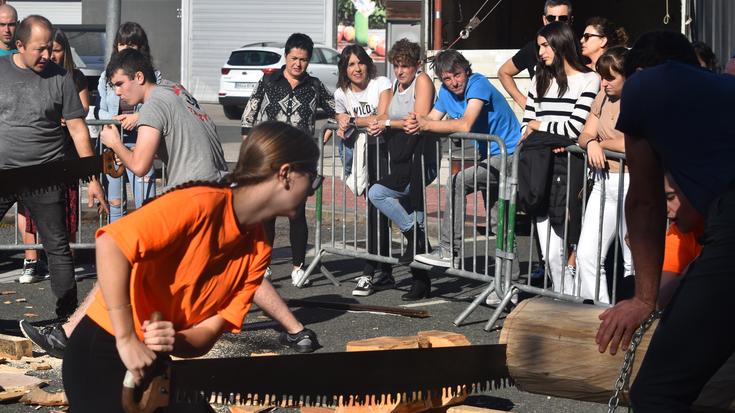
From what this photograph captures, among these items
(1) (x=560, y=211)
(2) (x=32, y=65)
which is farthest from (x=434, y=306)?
(2) (x=32, y=65)

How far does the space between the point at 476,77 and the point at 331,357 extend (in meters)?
5.05

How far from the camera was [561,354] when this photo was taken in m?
3.80

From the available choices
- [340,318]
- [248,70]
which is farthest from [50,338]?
[248,70]

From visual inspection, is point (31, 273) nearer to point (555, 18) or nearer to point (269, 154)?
point (555, 18)

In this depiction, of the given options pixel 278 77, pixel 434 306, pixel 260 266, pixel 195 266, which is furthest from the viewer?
pixel 278 77

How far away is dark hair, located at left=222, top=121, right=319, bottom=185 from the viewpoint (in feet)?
11.7

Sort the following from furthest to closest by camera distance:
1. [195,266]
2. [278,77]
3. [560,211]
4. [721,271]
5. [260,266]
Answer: [278,77], [560,211], [260,266], [195,266], [721,271]

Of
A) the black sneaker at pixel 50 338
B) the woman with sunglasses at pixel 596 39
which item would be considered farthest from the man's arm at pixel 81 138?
the woman with sunglasses at pixel 596 39

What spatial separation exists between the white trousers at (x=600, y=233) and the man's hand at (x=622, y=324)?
355cm

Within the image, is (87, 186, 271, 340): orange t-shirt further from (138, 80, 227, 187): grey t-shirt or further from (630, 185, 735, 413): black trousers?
(138, 80, 227, 187): grey t-shirt

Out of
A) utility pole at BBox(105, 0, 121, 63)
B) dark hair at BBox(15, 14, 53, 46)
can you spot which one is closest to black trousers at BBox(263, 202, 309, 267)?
dark hair at BBox(15, 14, 53, 46)

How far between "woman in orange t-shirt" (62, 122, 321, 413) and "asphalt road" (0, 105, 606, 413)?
238 cm

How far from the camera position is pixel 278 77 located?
9219mm

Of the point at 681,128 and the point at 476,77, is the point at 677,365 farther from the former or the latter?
the point at 476,77
